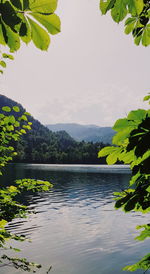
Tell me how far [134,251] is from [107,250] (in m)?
2.93

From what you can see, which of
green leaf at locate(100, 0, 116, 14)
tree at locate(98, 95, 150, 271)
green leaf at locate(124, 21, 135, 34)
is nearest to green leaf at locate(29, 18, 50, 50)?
tree at locate(98, 95, 150, 271)

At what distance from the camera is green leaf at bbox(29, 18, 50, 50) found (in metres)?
1.22

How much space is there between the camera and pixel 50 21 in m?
1.17

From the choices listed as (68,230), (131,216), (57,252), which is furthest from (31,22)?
(131,216)

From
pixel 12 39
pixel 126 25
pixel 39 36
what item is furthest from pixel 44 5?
pixel 126 25

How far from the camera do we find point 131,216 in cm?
4109

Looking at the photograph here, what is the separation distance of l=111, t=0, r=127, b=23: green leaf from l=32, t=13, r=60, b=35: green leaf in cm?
69

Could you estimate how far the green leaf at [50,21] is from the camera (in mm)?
1146

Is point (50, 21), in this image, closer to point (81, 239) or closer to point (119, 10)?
point (119, 10)

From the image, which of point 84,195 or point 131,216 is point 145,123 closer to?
point 131,216

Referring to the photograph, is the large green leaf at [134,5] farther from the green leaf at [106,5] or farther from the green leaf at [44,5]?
the green leaf at [44,5]

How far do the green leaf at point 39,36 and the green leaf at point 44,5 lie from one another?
0.09 meters

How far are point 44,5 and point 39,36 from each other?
0.19m

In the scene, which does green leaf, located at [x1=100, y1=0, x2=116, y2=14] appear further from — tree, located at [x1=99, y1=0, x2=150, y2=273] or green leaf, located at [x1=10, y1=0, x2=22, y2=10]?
green leaf, located at [x1=10, y1=0, x2=22, y2=10]
